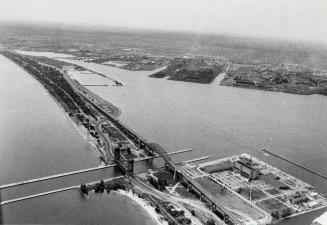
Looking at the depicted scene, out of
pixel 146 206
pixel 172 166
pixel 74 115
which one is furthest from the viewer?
pixel 74 115

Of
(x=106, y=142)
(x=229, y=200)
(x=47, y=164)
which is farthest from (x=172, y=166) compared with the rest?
(x=47, y=164)

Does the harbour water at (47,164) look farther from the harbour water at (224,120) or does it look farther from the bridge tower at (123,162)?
the bridge tower at (123,162)

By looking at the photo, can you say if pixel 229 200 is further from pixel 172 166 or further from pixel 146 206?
pixel 146 206

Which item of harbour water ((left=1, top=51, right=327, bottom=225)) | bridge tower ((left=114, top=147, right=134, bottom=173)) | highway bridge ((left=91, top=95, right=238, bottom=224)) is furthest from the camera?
harbour water ((left=1, top=51, right=327, bottom=225))

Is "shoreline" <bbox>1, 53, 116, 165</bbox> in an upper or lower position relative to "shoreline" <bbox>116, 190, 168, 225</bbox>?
upper

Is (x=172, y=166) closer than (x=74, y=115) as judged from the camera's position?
Yes

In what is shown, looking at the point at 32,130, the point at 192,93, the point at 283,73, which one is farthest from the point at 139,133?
the point at 283,73

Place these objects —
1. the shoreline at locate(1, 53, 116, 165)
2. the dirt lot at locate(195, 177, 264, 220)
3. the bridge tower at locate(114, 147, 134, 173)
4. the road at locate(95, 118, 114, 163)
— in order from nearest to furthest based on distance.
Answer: the dirt lot at locate(195, 177, 264, 220)
the bridge tower at locate(114, 147, 134, 173)
the road at locate(95, 118, 114, 163)
the shoreline at locate(1, 53, 116, 165)

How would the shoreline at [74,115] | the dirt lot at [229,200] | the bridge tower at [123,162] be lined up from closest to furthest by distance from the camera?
the dirt lot at [229,200] < the bridge tower at [123,162] < the shoreline at [74,115]

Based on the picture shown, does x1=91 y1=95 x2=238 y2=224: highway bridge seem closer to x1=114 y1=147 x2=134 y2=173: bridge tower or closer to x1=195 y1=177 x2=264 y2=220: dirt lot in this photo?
x1=114 y1=147 x2=134 y2=173: bridge tower

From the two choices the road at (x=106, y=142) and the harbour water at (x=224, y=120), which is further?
the harbour water at (x=224, y=120)
